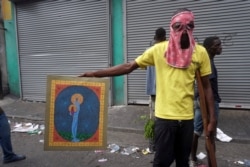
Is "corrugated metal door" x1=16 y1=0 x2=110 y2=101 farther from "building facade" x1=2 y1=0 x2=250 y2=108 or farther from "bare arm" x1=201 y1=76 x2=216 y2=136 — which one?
"bare arm" x1=201 y1=76 x2=216 y2=136

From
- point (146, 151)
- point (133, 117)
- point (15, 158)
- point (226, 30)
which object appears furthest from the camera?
point (133, 117)

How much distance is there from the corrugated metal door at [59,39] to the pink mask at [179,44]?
4.99m

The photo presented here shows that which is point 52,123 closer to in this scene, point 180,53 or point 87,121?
point 87,121

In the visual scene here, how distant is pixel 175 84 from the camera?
2.47m

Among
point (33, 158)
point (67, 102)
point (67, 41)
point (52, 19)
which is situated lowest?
point (33, 158)

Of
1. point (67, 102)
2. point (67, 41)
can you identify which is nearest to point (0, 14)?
point (67, 41)

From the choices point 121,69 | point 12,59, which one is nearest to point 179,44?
point 121,69

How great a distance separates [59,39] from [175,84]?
6284 mm

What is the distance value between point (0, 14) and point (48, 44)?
209 centimetres

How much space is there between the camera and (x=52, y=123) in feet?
10.3

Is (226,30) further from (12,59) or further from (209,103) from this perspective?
(12,59)

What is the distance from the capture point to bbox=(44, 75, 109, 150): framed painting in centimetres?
309

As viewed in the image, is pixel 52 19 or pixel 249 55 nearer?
pixel 249 55

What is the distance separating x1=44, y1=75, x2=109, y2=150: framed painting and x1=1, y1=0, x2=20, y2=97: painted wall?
6.60 meters
